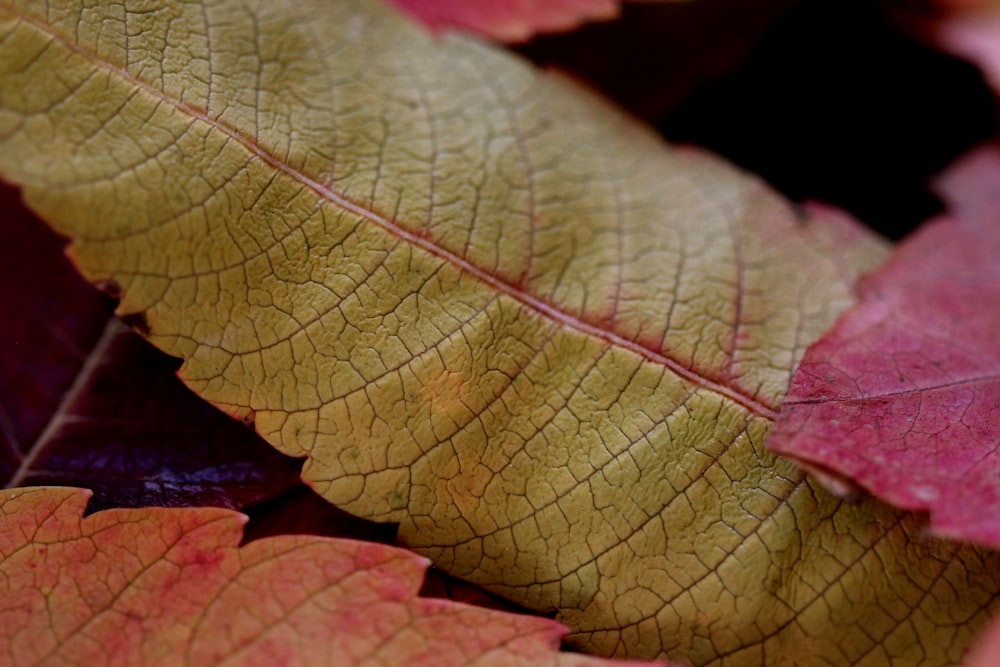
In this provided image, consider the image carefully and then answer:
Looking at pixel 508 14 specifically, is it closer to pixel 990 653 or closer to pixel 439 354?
pixel 439 354

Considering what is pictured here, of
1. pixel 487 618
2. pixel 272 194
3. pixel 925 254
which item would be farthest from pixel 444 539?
pixel 925 254

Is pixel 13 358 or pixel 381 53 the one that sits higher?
pixel 381 53

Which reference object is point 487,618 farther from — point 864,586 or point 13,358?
point 13,358

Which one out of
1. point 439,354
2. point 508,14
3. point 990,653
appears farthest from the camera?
point 508,14

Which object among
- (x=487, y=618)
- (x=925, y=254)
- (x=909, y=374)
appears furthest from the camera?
(x=925, y=254)

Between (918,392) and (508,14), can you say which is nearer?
(918,392)

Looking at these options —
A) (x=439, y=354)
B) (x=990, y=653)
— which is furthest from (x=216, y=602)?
(x=990, y=653)
